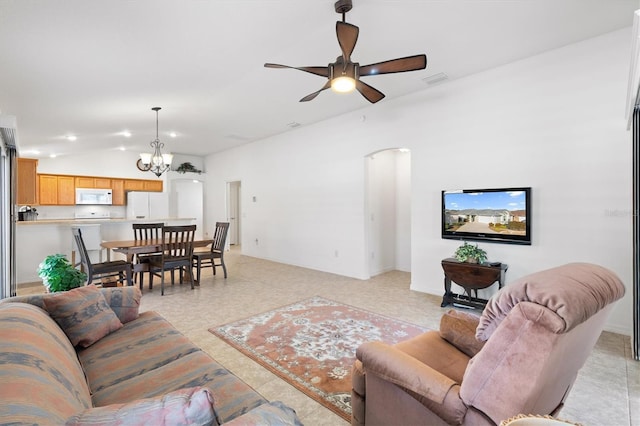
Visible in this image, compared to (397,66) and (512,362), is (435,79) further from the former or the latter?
(512,362)

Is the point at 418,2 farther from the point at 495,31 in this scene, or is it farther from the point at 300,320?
the point at 300,320

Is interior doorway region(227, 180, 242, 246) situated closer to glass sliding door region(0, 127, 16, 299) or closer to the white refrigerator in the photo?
the white refrigerator

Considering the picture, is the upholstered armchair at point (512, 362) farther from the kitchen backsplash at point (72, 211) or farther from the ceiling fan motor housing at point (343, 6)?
the kitchen backsplash at point (72, 211)

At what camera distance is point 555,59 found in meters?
3.40

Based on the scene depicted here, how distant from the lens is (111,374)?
1.56 metres

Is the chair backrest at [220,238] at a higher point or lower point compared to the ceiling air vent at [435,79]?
lower

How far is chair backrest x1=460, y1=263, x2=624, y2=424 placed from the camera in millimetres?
1001

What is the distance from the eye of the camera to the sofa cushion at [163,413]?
675 mm

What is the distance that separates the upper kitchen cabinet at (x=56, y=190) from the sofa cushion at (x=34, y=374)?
304 inches

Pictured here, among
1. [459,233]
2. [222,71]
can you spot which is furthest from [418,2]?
[459,233]

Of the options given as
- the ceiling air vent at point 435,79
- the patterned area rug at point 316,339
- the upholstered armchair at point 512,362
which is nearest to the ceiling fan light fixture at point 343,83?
the ceiling air vent at point 435,79

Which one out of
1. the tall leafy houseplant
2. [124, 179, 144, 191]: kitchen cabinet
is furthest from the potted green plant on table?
[124, 179, 144, 191]: kitchen cabinet

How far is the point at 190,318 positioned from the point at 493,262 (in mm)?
3682

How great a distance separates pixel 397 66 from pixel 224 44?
161 cm
